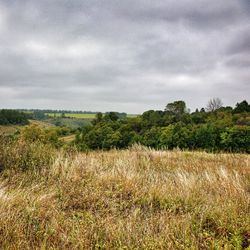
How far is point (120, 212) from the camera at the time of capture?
390 centimetres

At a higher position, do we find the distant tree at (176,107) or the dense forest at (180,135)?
the distant tree at (176,107)

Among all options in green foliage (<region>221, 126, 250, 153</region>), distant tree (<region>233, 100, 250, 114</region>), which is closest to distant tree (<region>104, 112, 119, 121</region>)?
distant tree (<region>233, 100, 250, 114</region>)

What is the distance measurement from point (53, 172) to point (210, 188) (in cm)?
307

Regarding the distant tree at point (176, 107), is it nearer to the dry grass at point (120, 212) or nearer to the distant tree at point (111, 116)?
the distant tree at point (111, 116)

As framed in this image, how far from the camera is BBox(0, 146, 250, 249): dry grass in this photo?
289 centimetres

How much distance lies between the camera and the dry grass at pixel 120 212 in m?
2.89

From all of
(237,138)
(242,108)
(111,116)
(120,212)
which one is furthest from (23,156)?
(111,116)

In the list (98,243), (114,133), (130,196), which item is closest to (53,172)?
(130,196)

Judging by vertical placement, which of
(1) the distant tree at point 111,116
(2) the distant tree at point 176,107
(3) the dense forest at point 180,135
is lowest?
(3) the dense forest at point 180,135

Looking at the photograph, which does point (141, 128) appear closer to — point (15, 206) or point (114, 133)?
point (114, 133)

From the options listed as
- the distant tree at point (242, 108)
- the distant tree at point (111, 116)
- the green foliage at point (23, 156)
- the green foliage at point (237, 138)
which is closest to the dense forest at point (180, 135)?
the green foliage at point (237, 138)

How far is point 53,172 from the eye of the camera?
5613 millimetres

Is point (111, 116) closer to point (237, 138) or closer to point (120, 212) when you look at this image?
point (237, 138)

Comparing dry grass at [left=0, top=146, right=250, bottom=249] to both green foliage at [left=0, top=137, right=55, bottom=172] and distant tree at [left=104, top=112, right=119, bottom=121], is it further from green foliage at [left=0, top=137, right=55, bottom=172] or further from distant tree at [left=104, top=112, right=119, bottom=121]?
distant tree at [left=104, top=112, right=119, bottom=121]
